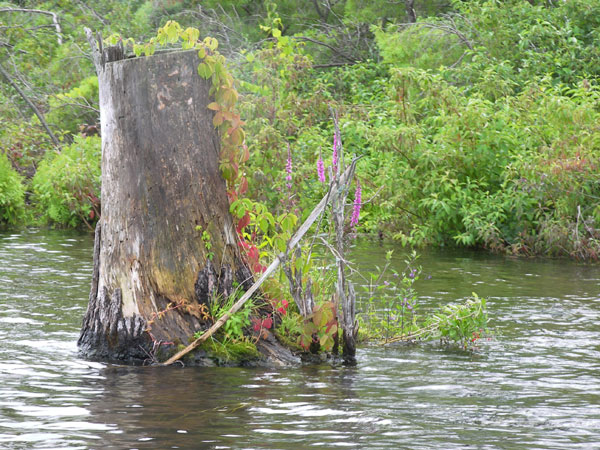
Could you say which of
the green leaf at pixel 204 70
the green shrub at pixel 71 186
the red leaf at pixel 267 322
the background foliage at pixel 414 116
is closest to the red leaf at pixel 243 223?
the red leaf at pixel 267 322

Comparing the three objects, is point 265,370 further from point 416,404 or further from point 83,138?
point 83,138

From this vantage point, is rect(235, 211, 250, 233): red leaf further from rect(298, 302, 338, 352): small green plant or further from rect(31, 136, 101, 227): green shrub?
rect(31, 136, 101, 227): green shrub

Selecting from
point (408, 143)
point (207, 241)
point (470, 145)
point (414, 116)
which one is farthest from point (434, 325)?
point (414, 116)

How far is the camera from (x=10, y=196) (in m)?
20.5

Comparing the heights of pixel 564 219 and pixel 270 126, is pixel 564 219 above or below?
below

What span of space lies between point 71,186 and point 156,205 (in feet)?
43.7

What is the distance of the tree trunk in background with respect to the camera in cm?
750

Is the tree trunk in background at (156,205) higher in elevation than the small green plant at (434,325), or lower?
higher

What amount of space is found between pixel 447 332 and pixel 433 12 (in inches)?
849

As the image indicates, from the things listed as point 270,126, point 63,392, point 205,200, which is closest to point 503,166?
point 270,126

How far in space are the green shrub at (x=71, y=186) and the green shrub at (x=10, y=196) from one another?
42 centimetres

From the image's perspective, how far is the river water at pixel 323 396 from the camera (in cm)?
563

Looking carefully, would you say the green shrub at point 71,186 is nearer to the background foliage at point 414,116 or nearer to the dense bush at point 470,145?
the background foliage at point 414,116

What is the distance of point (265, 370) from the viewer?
24.9 ft
